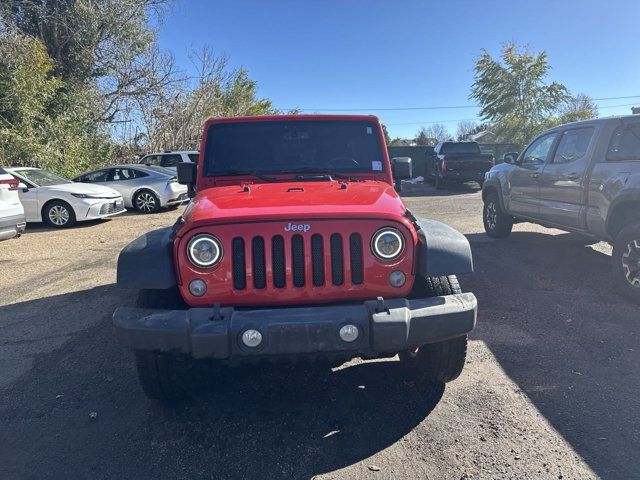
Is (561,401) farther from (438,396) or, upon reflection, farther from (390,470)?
(390,470)

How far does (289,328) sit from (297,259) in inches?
16.9

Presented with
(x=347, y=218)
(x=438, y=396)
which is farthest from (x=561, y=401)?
(x=347, y=218)

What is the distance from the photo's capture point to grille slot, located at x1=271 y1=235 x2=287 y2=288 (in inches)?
105

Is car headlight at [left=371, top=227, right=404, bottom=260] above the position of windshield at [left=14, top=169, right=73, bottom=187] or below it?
below

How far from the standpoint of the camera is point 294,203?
9.55 ft

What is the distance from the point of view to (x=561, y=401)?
10.1 feet

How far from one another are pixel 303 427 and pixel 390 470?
0.62 m

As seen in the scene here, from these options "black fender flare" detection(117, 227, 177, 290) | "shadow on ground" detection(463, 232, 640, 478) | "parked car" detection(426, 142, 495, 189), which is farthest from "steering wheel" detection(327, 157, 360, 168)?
"parked car" detection(426, 142, 495, 189)

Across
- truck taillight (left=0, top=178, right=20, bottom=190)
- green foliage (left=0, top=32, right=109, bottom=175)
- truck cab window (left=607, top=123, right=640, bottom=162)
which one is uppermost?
green foliage (left=0, top=32, right=109, bottom=175)

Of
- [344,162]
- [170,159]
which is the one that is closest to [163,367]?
[344,162]

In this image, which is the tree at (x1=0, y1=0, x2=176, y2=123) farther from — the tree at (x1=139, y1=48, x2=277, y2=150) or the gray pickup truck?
the gray pickup truck

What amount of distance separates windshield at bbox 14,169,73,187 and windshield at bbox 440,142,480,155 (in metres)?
13.5

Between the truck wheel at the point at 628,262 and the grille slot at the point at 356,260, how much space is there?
11.8 feet

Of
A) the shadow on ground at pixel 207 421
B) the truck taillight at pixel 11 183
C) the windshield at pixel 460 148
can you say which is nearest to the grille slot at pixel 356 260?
the shadow on ground at pixel 207 421
